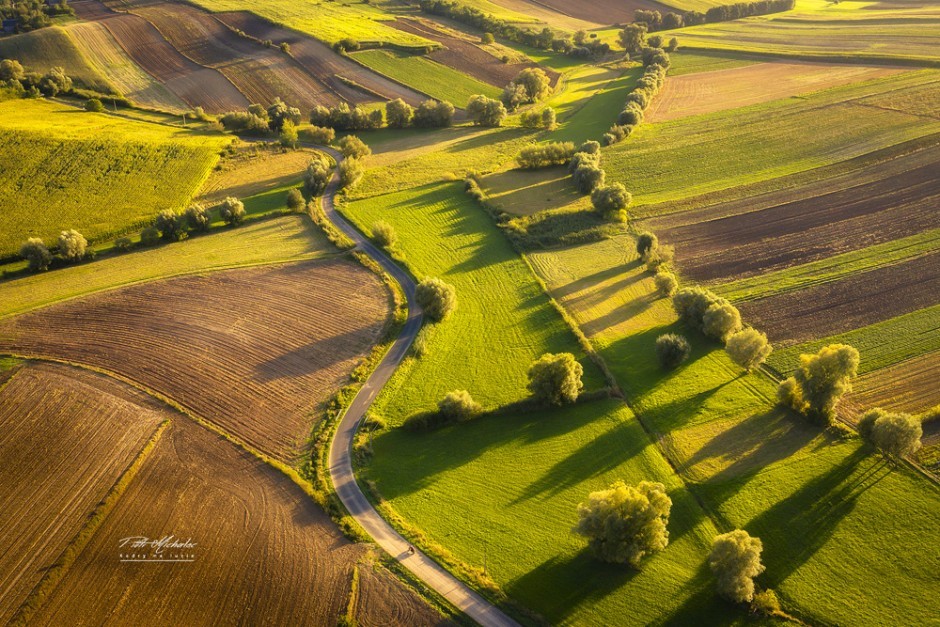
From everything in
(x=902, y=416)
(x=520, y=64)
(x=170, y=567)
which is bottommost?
(x=170, y=567)

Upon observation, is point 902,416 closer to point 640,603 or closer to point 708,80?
point 640,603

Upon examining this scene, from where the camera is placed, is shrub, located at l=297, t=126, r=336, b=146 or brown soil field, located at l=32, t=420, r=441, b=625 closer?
brown soil field, located at l=32, t=420, r=441, b=625

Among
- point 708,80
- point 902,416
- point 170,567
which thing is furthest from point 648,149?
point 170,567

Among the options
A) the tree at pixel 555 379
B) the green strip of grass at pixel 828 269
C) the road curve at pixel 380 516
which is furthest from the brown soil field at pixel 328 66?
the tree at pixel 555 379

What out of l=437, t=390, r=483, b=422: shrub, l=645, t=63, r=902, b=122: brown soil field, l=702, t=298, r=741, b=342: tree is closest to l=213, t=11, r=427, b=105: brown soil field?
l=645, t=63, r=902, b=122: brown soil field

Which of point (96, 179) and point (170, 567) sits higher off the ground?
point (96, 179)

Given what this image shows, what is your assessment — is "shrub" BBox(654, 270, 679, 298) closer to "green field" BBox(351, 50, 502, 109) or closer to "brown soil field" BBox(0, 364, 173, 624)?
"brown soil field" BBox(0, 364, 173, 624)

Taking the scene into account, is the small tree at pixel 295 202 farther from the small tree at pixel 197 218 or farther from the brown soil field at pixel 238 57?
the brown soil field at pixel 238 57

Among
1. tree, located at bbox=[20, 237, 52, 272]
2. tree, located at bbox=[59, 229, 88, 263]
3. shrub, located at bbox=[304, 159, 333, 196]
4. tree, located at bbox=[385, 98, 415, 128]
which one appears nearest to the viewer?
tree, located at bbox=[20, 237, 52, 272]
